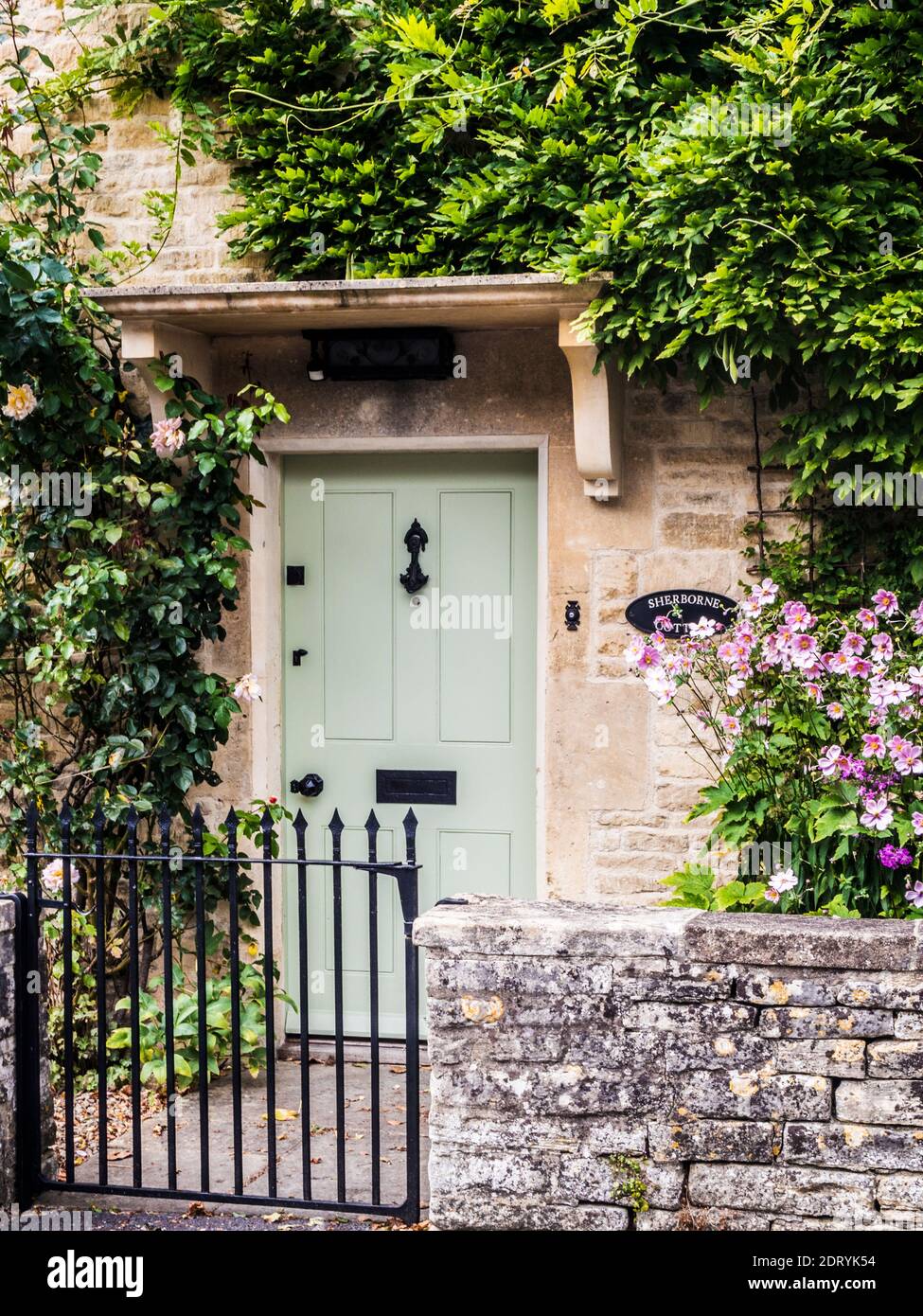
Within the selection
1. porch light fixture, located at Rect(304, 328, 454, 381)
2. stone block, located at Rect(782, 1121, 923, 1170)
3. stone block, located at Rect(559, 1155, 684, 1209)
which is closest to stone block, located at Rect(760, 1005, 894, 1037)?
stone block, located at Rect(782, 1121, 923, 1170)

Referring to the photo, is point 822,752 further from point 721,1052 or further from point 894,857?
point 721,1052

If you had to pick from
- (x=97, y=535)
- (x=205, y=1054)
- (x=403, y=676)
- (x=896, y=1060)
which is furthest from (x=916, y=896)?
(x=97, y=535)

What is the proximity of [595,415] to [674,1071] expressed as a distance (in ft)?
7.80

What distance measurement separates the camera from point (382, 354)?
16.1ft

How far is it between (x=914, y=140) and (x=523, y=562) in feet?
6.65

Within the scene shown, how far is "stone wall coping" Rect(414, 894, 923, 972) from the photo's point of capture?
2969 millimetres

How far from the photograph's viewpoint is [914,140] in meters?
4.18

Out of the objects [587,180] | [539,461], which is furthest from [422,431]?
[587,180]

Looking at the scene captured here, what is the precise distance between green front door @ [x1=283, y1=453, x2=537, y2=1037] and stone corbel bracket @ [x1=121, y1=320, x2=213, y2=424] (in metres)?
0.55

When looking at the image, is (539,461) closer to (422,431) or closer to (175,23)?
(422,431)

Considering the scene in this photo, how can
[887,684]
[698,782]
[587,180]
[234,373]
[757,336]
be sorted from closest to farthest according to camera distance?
1. [887,684]
2. [757,336]
3. [587,180]
4. [698,782]
5. [234,373]

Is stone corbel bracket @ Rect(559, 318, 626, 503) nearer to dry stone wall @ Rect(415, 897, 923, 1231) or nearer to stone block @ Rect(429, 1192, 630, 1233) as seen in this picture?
dry stone wall @ Rect(415, 897, 923, 1231)

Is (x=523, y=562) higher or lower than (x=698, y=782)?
higher

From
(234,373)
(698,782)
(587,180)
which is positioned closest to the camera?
(587,180)
